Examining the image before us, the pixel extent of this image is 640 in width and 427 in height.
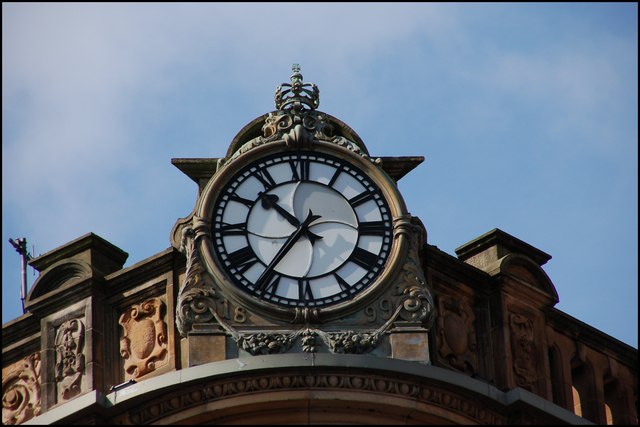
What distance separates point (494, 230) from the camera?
36.4m

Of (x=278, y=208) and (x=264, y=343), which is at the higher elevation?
(x=278, y=208)

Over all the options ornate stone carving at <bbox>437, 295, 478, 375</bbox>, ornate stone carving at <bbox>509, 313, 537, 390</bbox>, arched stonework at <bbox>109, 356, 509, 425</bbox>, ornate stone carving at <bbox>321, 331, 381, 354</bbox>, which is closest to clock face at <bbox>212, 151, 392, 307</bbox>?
ornate stone carving at <bbox>321, 331, 381, 354</bbox>

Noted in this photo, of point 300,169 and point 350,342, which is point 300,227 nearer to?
point 300,169

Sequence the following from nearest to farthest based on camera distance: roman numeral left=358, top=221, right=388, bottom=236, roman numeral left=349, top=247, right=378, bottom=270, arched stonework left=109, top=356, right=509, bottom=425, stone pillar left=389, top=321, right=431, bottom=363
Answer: arched stonework left=109, top=356, right=509, bottom=425
stone pillar left=389, top=321, right=431, bottom=363
roman numeral left=349, top=247, right=378, bottom=270
roman numeral left=358, top=221, right=388, bottom=236

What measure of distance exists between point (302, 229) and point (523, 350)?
3.30 meters

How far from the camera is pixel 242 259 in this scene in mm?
35188

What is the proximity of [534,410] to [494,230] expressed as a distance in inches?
112

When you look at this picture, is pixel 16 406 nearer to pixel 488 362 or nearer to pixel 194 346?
pixel 194 346

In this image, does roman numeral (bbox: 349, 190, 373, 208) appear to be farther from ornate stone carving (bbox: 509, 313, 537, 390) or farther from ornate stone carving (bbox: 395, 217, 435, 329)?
ornate stone carving (bbox: 509, 313, 537, 390)

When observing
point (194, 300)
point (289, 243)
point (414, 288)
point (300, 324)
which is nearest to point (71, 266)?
point (194, 300)

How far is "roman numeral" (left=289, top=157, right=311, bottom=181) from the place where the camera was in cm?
3584

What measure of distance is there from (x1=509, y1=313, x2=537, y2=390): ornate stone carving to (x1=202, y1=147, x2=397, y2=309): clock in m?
2.04

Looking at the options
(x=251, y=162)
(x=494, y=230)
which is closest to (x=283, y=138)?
(x=251, y=162)

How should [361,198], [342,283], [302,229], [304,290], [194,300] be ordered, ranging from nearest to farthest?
[194,300] → [304,290] → [342,283] → [302,229] → [361,198]
